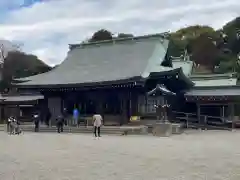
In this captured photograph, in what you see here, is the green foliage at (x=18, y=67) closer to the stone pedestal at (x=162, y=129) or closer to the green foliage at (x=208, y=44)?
the green foliage at (x=208, y=44)

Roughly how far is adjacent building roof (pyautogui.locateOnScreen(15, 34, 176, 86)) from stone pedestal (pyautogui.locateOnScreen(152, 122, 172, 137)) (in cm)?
501

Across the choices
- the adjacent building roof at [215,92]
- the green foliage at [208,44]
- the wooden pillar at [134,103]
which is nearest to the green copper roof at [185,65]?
the adjacent building roof at [215,92]

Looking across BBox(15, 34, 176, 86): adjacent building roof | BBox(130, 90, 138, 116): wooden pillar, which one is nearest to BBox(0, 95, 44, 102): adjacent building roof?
BBox(15, 34, 176, 86): adjacent building roof

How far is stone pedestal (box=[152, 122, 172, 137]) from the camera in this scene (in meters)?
24.1

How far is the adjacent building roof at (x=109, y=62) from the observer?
31.1m

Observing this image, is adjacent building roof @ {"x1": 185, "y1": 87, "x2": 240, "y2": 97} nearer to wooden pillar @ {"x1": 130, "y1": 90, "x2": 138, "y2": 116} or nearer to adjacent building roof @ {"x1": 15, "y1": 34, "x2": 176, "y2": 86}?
adjacent building roof @ {"x1": 15, "y1": 34, "x2": 176, "y2": 86}

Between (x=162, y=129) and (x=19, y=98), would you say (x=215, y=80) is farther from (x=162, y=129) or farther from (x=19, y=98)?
(x=19, y=98)

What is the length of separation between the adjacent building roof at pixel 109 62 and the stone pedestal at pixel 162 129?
5.01 meters

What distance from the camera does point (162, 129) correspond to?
2417cm

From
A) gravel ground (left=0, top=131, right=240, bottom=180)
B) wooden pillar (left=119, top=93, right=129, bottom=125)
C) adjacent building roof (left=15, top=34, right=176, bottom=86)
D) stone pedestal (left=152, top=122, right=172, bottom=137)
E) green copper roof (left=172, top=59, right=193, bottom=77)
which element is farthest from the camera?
green copper roof (left=172, top=59, right=193, bottom=77)

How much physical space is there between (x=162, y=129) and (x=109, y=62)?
1206cm

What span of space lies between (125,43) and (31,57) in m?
29.3

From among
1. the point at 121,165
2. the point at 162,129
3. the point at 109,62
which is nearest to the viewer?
the point at 121,165

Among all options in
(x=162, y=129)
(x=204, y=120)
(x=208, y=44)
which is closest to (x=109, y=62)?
(x=204, y=120)
